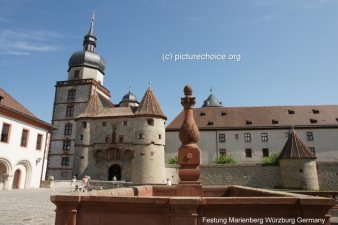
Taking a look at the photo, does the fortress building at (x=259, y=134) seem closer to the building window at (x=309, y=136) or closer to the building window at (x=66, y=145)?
the building window at (x=309, y=136)

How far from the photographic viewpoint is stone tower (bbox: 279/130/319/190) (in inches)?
1220

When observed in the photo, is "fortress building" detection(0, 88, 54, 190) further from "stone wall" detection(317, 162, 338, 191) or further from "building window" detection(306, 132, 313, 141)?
"building window" detection(306, 132, 313, 141)

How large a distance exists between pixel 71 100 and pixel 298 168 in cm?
3877

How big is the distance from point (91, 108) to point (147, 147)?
1229cm

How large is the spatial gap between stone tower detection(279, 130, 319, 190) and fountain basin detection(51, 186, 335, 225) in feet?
101

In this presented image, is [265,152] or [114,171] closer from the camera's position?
[114,171]

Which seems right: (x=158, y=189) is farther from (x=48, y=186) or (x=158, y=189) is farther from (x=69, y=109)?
(x=69, y=109)

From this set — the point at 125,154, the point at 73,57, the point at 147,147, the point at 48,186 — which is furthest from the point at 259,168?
the point at 73,57

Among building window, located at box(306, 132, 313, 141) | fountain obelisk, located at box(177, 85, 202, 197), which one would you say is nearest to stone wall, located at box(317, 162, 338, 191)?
building window, located at box(306, 132, 313, 141)

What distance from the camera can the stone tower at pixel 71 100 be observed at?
43.3 meters

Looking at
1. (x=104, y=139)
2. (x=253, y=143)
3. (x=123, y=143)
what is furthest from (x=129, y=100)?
(x=253, y=143)

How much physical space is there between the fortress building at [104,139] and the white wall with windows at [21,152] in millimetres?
11397

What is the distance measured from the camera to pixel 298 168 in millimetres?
31375

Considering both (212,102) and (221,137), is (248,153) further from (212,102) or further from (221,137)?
(212,102)
